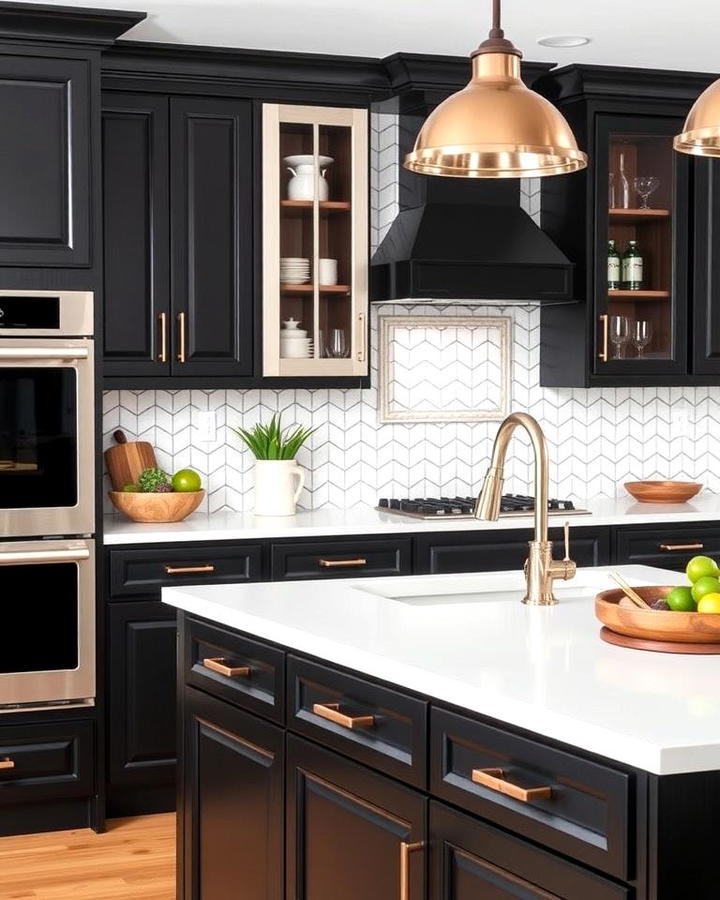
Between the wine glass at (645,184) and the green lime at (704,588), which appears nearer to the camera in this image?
the green lime at (704,588)

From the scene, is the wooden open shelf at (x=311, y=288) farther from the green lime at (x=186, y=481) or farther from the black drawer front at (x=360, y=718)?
the black drawer front at (x=360, y=718)

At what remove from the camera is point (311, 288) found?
5.17 meters

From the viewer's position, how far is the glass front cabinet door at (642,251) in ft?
17.9

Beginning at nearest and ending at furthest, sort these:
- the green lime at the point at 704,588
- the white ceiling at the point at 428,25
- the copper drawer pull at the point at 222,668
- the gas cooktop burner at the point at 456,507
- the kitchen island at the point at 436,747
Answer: the kitchen island at the point at 436,747
the green lime at the point at 704,588
the copper drawer pull at the point at 222,668
the white ceiling at the point at 428,25
the gas cooktop burner at the point at 456,507

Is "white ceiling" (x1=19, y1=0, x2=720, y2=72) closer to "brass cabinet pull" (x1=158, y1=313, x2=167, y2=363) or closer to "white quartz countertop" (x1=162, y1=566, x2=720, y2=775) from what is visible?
"brass cabinet pull" (x1=158, y1=313, x2=167, y2=363)

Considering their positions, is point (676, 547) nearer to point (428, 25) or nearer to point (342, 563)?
point (342, 563)

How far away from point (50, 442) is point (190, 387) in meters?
0.65

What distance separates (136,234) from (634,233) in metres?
1.95

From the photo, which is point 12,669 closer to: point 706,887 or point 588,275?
point 588,275

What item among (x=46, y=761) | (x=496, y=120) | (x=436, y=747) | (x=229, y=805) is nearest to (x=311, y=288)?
(x=46, y=761)

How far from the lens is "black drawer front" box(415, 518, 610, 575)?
16.2 feet

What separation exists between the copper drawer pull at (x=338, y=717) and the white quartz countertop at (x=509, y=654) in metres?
0.09

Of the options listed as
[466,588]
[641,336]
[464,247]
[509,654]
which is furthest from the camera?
[641,336]

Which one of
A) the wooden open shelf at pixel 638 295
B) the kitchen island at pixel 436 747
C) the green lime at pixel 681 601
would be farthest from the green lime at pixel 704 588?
the wooden open shelf at pixel 638 295
